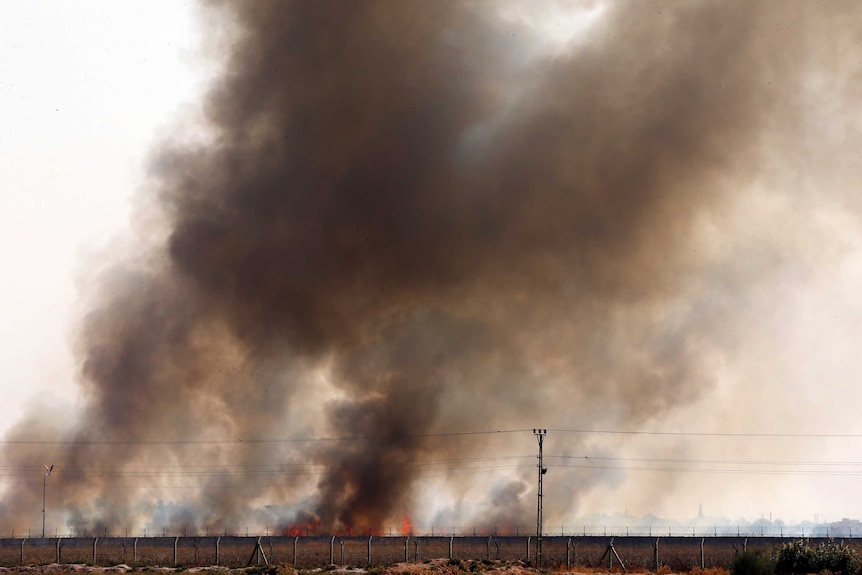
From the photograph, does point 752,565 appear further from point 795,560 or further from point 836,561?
point 836,561

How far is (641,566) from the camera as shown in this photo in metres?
79.9

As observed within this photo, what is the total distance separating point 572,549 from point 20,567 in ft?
143

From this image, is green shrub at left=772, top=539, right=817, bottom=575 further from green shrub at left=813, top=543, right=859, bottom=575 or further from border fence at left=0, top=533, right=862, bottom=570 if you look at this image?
border fence at left=0, top=533, right=862, bottom=570

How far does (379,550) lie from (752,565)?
38.2 m

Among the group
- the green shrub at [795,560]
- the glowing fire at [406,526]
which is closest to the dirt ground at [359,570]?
the green shrub at [795,560]

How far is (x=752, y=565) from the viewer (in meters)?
62.0

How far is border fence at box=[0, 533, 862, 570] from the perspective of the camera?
267ft

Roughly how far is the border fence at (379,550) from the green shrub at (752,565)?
13988mm

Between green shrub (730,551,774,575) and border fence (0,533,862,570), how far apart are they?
14.0 m

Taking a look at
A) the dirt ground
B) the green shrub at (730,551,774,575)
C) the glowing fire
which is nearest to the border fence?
the dirt ground

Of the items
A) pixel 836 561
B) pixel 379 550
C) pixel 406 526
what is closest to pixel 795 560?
pixel 836 561

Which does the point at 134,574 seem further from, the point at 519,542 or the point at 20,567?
the point at 519,542

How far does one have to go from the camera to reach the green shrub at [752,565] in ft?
203

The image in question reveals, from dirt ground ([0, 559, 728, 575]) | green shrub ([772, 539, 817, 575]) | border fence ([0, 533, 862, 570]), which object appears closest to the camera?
green shrub ([772, 539, 817, 575])
